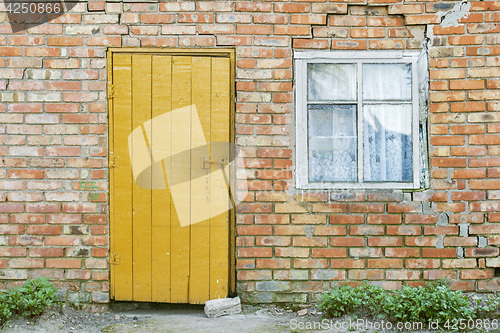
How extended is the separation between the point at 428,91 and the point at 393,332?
6.35 ft

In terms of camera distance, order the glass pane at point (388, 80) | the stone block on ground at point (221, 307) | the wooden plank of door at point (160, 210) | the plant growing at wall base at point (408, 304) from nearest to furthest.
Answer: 1. the plant growing at wall base at point (408, 304)
2. the stone block on ground at point (221, 307)
3. the wooden plank of door at point (160, 210)
4. the glass pane at point (388, 80)

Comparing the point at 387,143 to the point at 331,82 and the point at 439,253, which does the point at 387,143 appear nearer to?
the point at 331,82

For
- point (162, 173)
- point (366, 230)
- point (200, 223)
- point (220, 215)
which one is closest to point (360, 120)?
point (366, 230)

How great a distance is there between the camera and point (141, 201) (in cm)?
335

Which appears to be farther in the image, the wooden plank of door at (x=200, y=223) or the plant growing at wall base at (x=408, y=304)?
the wooden plank of door at (x=200, y=223)

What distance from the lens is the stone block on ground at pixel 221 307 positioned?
324cm

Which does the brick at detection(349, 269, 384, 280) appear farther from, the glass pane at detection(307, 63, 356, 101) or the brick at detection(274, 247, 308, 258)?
the glass pane at detection(307, 63, 356, 101)

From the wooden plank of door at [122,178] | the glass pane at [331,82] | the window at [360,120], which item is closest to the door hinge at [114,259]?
the wooden plank of door at [122,178]

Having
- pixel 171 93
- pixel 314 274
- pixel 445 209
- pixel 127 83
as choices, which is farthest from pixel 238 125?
pixel 445 209

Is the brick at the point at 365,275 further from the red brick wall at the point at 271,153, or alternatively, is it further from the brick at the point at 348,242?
the brick at the point at 348,242

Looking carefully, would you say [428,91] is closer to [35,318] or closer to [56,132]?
[56,132]

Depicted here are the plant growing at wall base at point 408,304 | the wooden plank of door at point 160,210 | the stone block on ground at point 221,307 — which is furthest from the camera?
the wooden plank of door at point 160,210

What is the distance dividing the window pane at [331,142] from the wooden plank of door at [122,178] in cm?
153

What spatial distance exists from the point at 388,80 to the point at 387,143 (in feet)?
1.76
